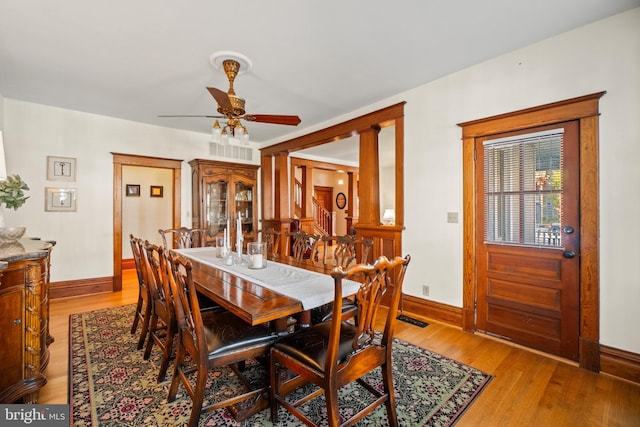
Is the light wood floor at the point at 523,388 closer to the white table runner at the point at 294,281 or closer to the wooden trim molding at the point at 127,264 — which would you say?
the white table runner at the point at 294,281

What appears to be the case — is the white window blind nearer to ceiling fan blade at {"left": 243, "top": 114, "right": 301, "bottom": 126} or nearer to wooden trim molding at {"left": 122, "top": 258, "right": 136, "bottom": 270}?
ceiling fan blade at {"left": 243, "top": 114, "right": 301, "bottom": 126}

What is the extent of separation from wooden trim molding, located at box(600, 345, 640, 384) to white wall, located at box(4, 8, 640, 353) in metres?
0.05

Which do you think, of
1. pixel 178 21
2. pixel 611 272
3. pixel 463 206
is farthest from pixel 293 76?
pixel 611 272

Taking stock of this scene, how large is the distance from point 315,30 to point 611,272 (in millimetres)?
2921

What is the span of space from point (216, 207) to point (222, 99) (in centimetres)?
323

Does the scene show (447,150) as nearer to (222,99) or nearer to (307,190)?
(222,99)

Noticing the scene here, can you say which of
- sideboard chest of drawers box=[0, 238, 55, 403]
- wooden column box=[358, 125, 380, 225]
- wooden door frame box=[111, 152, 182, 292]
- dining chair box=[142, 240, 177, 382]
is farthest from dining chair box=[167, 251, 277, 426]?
wooden door frame box=[111, 152, 182, 292]

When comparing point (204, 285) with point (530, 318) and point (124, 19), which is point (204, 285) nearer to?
point (124, 19)

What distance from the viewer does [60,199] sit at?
4145 millimetres

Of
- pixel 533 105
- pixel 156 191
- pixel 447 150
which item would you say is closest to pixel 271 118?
pixel 447 150

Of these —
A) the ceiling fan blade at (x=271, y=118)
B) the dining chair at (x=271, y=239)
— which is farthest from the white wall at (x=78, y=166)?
the ceiling fan blade at (x=271, y=118)

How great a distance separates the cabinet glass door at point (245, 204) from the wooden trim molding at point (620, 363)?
4933 mm

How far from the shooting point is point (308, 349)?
1527mm

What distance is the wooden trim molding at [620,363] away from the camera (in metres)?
2.07
